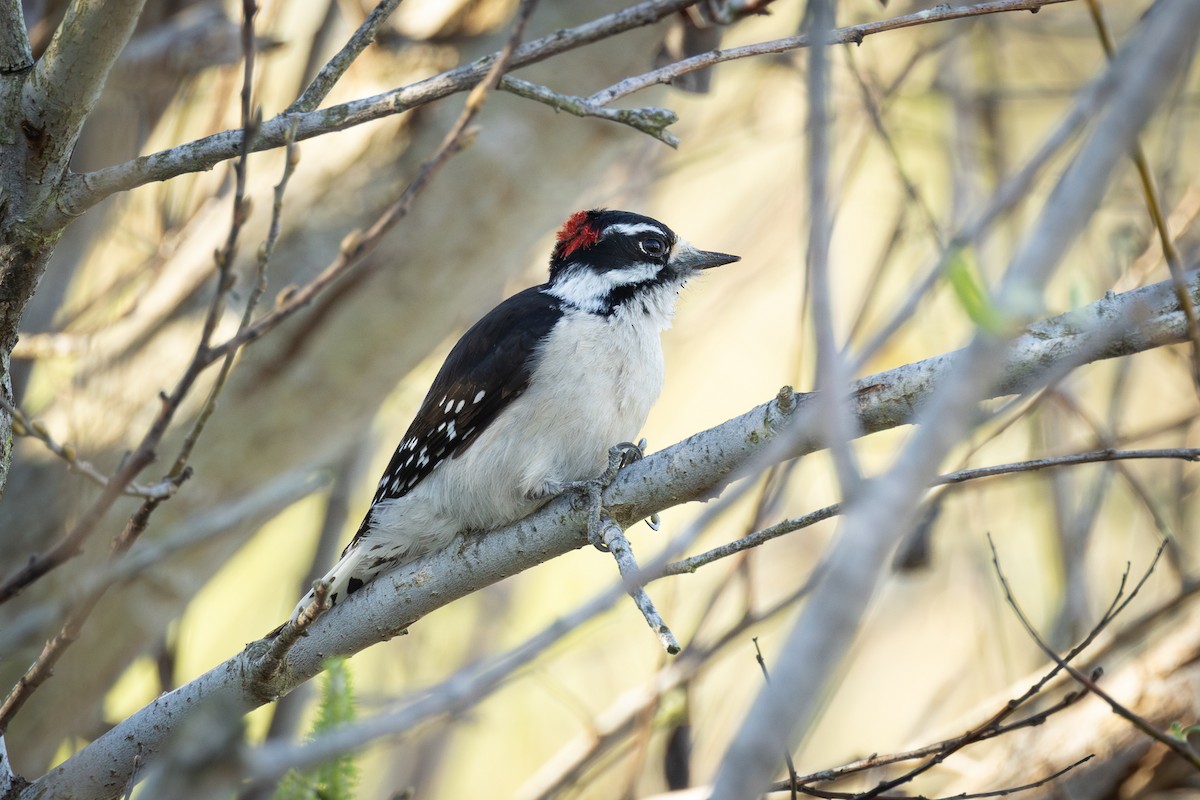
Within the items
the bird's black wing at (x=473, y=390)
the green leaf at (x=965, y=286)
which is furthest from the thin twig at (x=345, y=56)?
the bird's black wing at (x=473, y=390)

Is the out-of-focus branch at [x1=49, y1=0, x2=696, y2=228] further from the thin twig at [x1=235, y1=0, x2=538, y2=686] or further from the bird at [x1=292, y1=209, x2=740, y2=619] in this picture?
the bird at [x1=292, y1=209, x2=740, y2=619]

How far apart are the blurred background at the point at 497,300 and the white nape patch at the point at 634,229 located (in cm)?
32

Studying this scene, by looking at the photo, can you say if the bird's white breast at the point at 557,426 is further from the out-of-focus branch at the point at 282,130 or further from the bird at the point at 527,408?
the out-of-focus branch at the point at 282,130

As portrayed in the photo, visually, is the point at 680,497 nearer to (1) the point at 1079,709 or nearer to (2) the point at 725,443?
(2) the point at 725,443

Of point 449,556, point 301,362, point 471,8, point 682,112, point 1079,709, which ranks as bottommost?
point 1079,709

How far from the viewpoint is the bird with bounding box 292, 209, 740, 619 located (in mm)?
3564

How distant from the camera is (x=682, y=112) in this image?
7668 millimetres

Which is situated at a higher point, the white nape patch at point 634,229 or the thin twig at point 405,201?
the white nape patch at point 634,229

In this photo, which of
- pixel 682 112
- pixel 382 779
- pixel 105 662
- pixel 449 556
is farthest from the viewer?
pixel 682 112

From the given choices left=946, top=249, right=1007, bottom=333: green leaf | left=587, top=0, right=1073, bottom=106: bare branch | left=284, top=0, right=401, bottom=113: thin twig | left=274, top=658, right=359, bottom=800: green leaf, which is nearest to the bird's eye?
left=587, top=0, right=1073, bottom=106: bare branch

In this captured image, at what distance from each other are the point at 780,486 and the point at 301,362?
1979 millimetres

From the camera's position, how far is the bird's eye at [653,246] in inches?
166

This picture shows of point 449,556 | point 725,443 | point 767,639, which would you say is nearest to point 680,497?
point 725,443

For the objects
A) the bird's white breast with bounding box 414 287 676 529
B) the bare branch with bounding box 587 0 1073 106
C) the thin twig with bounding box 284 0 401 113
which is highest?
the thin twig with bounding box 284 0 401 113
